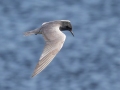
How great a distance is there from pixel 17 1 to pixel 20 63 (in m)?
4.05

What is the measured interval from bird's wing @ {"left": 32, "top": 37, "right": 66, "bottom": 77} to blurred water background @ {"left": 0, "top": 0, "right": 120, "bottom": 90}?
7.45 meters

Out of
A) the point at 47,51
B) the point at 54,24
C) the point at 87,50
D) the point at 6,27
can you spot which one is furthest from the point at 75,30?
the point at 47,51

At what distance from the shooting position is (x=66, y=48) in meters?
21.5

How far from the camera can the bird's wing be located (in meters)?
11.5

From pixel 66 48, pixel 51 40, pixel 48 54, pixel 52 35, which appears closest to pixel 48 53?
pixel 48 54

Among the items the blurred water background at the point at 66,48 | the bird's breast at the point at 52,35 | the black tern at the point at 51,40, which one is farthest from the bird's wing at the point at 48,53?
the blurred water background at the point at 66,48

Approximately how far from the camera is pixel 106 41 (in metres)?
21.8

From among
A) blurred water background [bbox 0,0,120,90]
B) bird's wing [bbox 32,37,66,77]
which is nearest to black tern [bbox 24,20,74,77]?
bird's wing [bbox 32,37,66,77]

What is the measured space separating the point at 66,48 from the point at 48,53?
9.49 meters

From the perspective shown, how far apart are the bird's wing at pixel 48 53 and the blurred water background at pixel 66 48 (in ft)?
24.5

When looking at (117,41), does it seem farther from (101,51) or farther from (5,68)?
(5,68)

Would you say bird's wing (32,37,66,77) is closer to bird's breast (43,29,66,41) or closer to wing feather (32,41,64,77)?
wing feather (32,41,64,77)

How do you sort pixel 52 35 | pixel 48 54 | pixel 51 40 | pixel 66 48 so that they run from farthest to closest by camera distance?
pixel 66 48 → pixel 52 35 → pixel 51 40 → pixel 48 54

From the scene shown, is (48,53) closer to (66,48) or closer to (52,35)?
(52,35)
